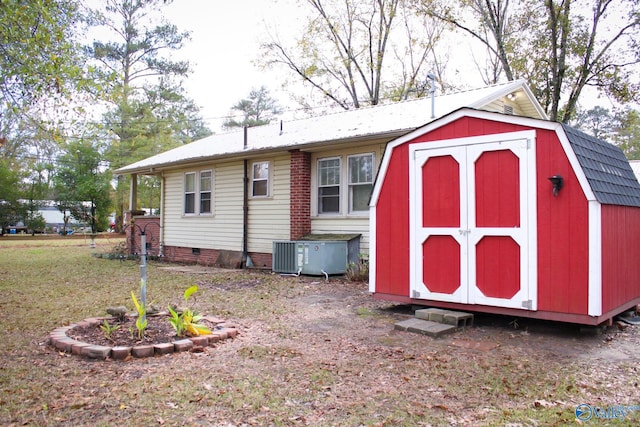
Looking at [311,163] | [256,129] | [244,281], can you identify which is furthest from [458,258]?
[256,129]

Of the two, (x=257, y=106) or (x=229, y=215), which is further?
(x=257, y=106)

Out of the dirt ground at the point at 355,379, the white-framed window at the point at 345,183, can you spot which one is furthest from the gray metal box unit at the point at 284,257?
the dirt ground at the point at 355,379

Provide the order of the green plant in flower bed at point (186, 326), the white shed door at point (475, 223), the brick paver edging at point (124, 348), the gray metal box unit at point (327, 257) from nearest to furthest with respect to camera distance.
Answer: the brick paver edging at point (124, 348)
the green plant in flower bed at point (186, 326)
the white shed door at point (475, 223)
the gray metal box unit at point (327, 257)

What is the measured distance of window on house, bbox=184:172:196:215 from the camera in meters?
14.8

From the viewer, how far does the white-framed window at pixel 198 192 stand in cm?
1423

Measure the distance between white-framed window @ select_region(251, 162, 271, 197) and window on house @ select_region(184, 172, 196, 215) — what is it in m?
2.86

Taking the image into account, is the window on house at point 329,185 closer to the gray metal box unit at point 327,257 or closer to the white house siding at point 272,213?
the white house siding at point 272,213

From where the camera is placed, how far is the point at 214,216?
45.3ft

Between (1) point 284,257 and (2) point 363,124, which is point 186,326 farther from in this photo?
(2) point 363,124

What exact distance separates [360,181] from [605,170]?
18.3ft

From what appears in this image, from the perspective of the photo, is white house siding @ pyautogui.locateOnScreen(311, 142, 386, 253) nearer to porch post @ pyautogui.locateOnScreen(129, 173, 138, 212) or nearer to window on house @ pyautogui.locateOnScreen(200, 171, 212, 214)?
window on house @ pyautogui.locateOnScreen(200, 171, 212, 214)

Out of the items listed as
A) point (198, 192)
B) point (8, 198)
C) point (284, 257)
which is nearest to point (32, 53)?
point (284, 257)

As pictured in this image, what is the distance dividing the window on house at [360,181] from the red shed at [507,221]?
3.73m

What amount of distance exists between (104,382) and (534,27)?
19.6 meters
